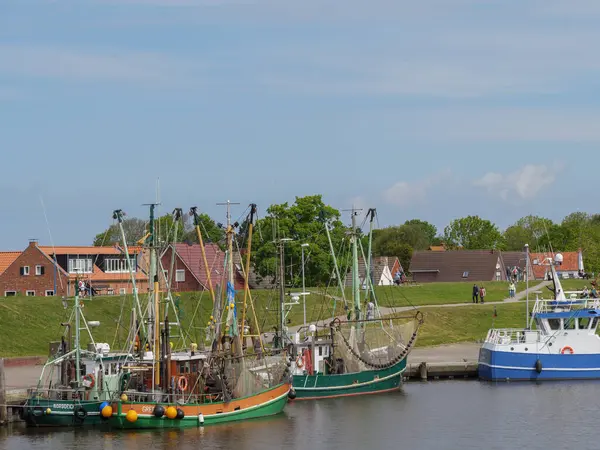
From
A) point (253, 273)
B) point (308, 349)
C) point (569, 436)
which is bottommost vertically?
point (569, 436)

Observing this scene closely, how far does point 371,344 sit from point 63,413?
1860 centimetres

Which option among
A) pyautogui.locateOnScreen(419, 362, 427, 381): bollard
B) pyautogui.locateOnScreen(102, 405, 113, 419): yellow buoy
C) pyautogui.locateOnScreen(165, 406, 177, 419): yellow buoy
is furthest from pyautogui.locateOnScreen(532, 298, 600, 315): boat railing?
pyautogui.locateOnScreen(102, 405, 113, 419): yellow buoy

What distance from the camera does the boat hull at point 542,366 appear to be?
62.5 meters

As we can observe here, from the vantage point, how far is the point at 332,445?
45.9m

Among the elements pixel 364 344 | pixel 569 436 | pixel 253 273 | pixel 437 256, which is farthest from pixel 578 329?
pixel 437 256

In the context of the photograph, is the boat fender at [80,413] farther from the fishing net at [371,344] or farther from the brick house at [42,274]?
the brick house at [42,274]

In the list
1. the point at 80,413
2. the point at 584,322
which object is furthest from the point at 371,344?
the point at 80,413

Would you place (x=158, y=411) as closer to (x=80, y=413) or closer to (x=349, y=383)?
(x=80, y=413)

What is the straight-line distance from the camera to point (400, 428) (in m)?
49.3

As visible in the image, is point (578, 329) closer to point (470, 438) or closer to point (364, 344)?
point (364, 344)

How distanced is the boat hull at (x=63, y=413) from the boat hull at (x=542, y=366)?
23.1 meters

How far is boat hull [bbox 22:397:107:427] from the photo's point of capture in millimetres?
48594

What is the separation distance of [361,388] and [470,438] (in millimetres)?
12660

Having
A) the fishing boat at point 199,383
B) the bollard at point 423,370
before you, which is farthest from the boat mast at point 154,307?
the bollard at point 423,370
